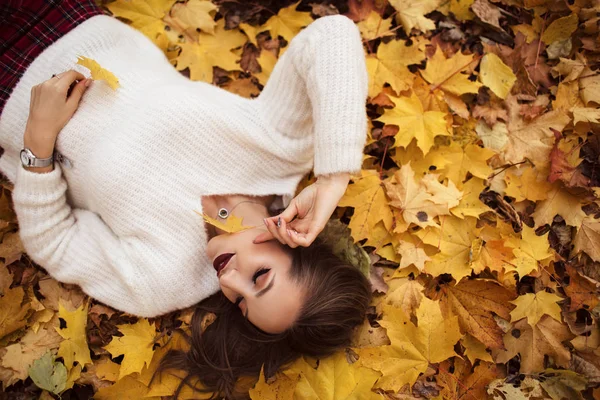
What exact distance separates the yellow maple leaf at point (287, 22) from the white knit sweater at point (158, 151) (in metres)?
0.64

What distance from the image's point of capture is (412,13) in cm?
281

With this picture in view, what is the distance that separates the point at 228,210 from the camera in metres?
2.33

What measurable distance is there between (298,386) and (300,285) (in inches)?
20.8

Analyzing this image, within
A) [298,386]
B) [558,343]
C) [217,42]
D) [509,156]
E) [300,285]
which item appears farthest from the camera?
[217,42]

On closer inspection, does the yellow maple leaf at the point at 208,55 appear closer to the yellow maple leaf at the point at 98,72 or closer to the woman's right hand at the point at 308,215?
the yellow maple leaf at the point at 98,72

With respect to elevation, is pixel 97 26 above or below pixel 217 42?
above

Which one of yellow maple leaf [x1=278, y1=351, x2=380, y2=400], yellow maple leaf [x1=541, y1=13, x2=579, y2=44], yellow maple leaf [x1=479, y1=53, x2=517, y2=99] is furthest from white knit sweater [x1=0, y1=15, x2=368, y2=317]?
yellow maple leaf [x1=541, y1=13, x2=579, y2=44]

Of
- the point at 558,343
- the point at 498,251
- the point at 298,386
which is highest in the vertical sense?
the point at 498,251

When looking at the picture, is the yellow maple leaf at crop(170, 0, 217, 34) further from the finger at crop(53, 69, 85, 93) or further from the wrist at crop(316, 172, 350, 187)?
the wrist at crop(316, 172, 350, 187)

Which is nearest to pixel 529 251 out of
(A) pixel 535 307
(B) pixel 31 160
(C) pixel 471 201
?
(A) pixel 535 307

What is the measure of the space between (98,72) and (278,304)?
1.31 meters

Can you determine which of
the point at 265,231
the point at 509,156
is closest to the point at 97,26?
the point at 265,231

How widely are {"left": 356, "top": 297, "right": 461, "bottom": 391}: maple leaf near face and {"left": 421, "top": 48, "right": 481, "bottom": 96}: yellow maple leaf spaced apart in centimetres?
122

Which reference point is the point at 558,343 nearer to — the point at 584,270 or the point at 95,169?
the point at 584,270
